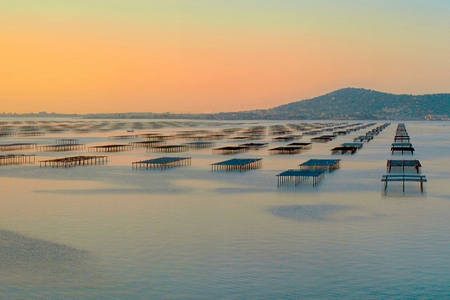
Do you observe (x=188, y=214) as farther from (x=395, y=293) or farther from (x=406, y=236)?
(x=395, y=293)

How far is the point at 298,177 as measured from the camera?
4447cm

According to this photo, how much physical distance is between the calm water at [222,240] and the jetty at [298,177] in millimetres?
1188

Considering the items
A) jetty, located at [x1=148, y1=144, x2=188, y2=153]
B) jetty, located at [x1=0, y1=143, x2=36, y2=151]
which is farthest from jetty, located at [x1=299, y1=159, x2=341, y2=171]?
jetty, located at [x1=0, y1=143, x2=36, y2=151]

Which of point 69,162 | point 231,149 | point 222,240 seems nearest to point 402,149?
point 231,149

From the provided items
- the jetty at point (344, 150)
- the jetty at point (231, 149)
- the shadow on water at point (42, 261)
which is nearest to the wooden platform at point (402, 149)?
the jetty at point (344, 150)

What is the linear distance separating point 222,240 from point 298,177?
70.6 feet

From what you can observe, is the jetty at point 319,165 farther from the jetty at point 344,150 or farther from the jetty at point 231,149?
the jetty at point 231,149

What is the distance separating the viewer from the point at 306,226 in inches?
1045

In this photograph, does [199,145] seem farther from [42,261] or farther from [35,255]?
[42,261]

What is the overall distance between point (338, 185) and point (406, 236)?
16.7 m

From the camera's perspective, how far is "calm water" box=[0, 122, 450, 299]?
17.9 metres

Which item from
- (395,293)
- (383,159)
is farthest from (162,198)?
(383,159)

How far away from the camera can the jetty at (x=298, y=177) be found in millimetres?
41594

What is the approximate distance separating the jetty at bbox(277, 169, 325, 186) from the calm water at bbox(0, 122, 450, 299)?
119 cm
